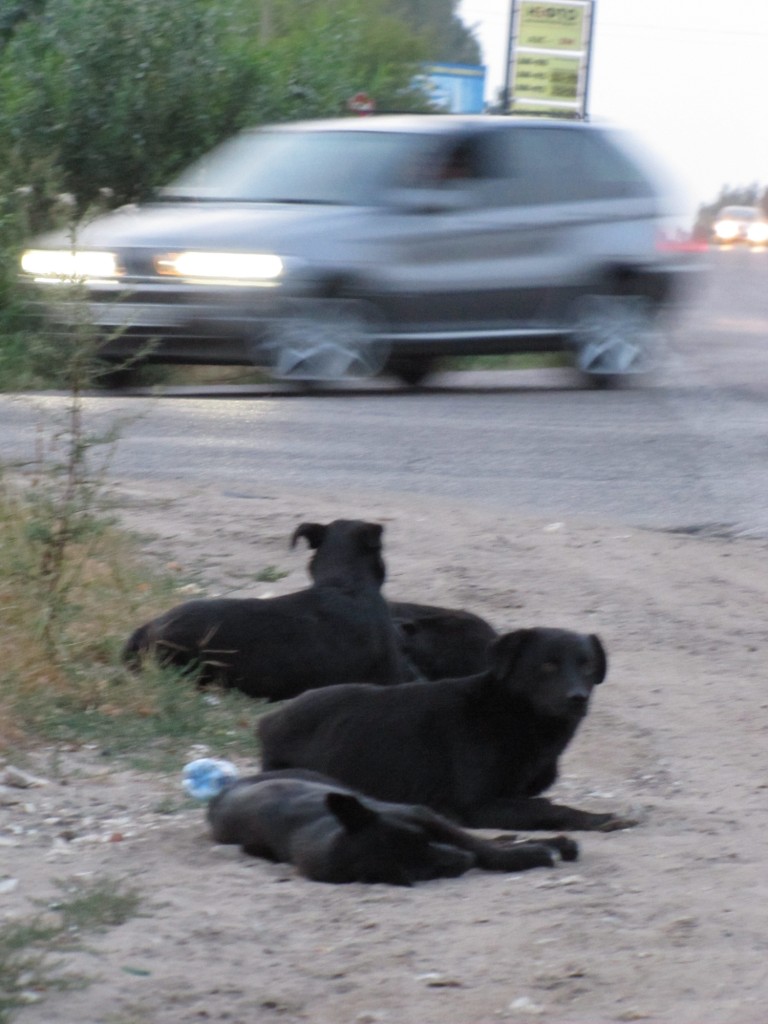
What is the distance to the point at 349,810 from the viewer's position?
13.8ft

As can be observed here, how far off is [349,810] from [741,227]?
2071 inches

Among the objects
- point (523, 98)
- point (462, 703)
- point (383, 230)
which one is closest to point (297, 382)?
point (383, 230)

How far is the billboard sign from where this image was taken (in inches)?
1401

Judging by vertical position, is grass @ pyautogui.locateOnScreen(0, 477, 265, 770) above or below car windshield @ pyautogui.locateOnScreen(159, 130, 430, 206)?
below

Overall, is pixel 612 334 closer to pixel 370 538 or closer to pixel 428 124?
pixel 428 124

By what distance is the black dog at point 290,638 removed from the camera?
19.3 feet

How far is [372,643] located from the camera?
592cm

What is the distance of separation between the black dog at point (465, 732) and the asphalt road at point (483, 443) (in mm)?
2963

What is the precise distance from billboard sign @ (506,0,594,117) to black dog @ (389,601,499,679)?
1185 inches

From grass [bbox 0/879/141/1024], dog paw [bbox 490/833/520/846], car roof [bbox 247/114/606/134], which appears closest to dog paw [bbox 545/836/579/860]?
dog paw [bbox 490/833/520/846]

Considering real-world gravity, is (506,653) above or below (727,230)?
above

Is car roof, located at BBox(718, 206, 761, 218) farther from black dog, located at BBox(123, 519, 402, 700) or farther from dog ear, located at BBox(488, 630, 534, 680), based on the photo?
dog ear, located at BBox(488, 630, 534, 680)

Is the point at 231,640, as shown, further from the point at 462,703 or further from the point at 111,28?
the point at 111,28

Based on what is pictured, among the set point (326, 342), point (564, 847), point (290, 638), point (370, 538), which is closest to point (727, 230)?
point (326, 342)
